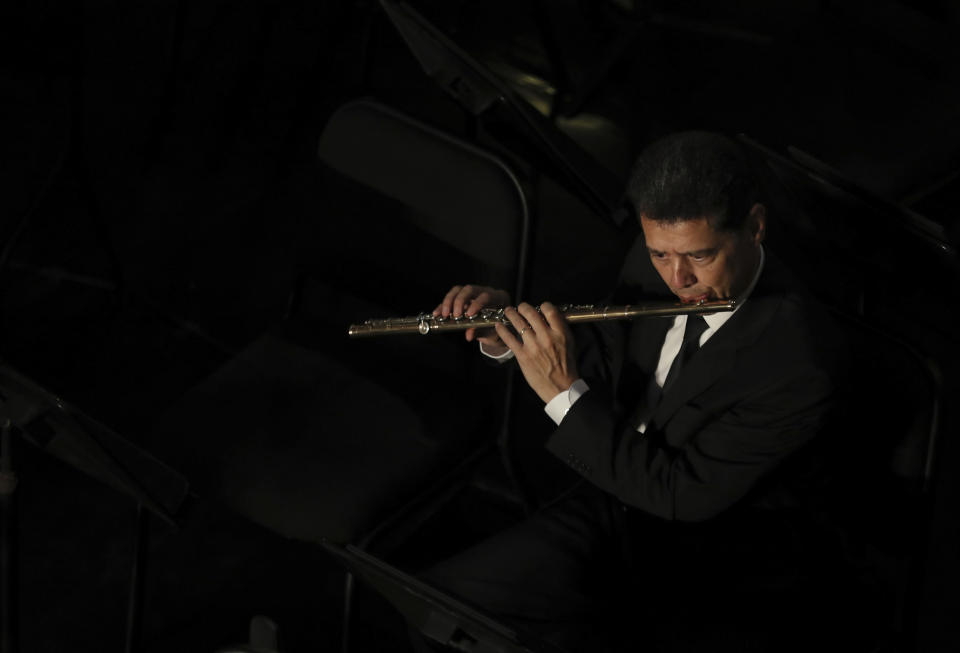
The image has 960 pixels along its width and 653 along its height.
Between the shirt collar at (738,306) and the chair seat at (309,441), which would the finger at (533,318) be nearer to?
the shirt collar at (738,306)

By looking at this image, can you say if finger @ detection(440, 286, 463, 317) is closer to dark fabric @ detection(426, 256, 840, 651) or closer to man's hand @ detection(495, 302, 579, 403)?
man's hand @ detection(495, 302, 579, 403)

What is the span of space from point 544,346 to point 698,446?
1.04 ft

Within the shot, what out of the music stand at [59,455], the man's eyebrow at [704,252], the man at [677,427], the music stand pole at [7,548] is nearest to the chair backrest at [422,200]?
the man at [677,427]

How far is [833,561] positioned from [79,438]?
4.25 ft

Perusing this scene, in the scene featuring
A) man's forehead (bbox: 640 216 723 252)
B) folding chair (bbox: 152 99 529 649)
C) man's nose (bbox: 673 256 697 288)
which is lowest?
folding chair (bbox: 152 99 529 649)

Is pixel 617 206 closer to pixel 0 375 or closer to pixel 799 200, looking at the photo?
pixel 799 200

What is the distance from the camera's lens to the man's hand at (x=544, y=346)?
1.84 metres

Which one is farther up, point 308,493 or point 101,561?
point 308,493

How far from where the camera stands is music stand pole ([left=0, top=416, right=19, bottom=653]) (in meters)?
1.63

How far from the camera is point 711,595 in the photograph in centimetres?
185

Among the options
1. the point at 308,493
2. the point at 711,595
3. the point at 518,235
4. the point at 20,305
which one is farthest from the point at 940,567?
the point at 20,305

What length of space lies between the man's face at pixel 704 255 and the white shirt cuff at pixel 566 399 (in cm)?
25

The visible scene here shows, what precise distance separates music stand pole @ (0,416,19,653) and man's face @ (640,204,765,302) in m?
1.06

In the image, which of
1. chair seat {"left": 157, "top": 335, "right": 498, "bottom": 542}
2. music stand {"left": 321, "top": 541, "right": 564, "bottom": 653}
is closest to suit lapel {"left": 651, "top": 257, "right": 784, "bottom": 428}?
chair seat {"left": 157, "top": 335, "right": 498, "bottom": 542}
